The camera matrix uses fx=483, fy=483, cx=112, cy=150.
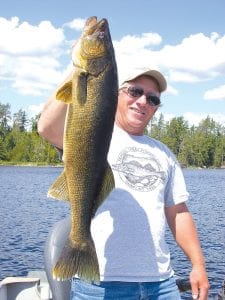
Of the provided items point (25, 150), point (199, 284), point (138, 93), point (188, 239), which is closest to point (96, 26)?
point (138, 93)

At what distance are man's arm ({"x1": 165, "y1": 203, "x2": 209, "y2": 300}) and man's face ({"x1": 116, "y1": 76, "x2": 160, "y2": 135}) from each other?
67cm

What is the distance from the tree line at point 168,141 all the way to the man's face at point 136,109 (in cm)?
10184

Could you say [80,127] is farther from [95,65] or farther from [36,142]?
[36,142]

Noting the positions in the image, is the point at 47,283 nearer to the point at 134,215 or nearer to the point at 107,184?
the point at 134,215

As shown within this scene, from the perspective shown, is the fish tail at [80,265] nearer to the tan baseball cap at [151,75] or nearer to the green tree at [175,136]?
the tan baseball cap at [151,75]

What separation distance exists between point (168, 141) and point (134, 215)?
123 m

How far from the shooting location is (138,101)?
137 inches

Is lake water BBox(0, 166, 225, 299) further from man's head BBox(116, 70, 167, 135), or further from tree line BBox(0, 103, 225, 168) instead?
tree line BBox(0, 103, 225, 168)

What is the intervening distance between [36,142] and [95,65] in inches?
4143

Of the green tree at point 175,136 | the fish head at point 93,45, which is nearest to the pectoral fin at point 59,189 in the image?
the fish head at point 93,45

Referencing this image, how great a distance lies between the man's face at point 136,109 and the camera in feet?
11.4

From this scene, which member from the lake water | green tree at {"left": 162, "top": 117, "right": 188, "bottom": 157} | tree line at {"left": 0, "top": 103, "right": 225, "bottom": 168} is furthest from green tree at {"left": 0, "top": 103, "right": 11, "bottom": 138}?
the lake water

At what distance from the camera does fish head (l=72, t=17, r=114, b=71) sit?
8.79ft

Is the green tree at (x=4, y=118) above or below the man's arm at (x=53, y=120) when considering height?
above
